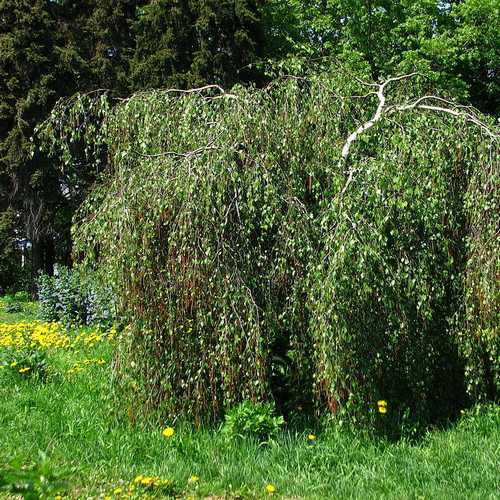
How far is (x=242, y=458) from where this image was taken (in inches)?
153

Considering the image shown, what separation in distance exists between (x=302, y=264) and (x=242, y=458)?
4.41 ft

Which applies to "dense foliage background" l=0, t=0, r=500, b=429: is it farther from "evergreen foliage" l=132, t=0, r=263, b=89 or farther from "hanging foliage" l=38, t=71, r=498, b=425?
"evergreen foliage" l=132, t=0, r=263, b=89

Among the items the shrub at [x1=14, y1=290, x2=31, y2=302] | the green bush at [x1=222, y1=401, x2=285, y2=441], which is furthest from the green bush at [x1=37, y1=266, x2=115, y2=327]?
the shrub at [x1=14, y1=290, x2=31, y2=302]

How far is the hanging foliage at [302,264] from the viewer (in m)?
4.05

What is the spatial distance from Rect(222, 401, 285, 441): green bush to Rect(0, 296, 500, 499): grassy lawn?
67mm

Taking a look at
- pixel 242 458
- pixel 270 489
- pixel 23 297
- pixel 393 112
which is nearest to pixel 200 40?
pixel 23 297

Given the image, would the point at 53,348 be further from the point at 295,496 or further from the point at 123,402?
the point at 295,496

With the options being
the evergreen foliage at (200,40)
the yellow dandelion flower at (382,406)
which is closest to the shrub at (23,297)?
the evergreen foliage at (200,40)

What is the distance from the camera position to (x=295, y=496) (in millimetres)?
3395

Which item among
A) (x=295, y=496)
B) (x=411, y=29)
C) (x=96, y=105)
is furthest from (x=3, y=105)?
(x=295, y=496)

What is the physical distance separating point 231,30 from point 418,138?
37.4ft

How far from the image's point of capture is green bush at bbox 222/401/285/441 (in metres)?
4.07

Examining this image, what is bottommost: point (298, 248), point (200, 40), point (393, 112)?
point (298, 248)

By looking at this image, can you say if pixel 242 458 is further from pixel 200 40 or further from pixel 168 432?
pixel 200 40
